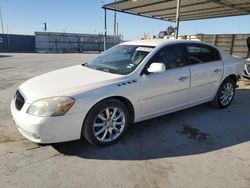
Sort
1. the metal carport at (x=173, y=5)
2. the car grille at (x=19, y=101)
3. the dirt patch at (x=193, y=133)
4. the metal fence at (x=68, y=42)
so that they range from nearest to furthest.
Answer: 1. the car grille at (x=19, y=101)
2. the dirt patch at (x=193, y=133)
3. the metal carport at (x=173, y=5)
4. the metal fence at (x=68, y=42)

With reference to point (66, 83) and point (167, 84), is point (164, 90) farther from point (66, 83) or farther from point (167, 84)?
point (66, 83)

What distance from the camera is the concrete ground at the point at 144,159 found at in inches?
103

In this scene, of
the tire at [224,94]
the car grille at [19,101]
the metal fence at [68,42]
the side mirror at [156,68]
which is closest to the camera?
the car grille at [19,101]

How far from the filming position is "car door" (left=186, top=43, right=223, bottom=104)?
4.28 m

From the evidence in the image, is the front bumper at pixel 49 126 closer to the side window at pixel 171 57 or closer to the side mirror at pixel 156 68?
the side mirror at pixel 156 68

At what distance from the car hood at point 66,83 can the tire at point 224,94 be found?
8.73ft

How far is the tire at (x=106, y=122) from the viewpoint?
312 centimetres

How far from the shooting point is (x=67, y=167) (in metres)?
2.85

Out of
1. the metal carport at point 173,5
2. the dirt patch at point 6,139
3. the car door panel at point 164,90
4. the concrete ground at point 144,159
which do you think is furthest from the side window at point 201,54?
the metal carport at point 173,5

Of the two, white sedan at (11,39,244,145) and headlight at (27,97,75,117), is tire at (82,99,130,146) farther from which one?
headlight at (27,97,75,117)

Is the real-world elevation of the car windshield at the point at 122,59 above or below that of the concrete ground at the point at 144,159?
above

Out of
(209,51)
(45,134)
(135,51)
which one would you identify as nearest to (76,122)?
(45,134)

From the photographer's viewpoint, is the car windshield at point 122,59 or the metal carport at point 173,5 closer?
the car windshield at point 122,59

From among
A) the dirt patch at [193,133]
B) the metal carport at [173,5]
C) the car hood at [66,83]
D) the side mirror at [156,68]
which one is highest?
the metal carport at [173,5]
